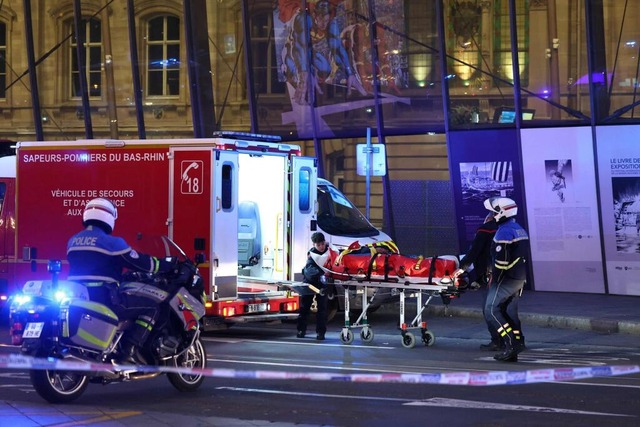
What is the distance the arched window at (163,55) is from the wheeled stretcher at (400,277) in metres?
11.9

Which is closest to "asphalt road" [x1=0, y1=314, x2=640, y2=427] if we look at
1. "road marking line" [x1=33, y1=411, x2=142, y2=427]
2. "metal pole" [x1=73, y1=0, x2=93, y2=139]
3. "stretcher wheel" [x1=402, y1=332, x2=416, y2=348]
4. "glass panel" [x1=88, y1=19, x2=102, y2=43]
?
"road marking line" [x1=33, y1=411, x2=142, y2=427]

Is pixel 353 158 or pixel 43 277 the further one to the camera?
pixel 353 158

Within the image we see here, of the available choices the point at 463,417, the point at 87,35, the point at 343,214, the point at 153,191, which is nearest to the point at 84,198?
the point at 153,191

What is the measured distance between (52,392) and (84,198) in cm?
608

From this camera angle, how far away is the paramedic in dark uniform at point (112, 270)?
9.63 meters

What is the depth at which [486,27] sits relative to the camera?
2169 cm

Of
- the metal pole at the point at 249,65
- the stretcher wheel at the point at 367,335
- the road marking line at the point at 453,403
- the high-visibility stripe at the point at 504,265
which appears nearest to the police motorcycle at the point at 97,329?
A: the road marking line at the point at 453,403

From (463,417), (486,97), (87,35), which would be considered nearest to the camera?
(463,417)

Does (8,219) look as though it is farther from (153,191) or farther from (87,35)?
(87,35)

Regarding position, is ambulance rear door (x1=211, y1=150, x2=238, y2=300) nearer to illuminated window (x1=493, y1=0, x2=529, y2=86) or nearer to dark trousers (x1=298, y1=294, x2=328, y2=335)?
dark trousers (x1=298, y1=294, x2=328, y2=335)

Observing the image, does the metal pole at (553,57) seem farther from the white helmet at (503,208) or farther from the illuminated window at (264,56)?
the white helmet at (503,208)

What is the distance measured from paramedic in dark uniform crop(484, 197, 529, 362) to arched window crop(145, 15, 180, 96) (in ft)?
45.8

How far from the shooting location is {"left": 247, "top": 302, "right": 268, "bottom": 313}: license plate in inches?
580

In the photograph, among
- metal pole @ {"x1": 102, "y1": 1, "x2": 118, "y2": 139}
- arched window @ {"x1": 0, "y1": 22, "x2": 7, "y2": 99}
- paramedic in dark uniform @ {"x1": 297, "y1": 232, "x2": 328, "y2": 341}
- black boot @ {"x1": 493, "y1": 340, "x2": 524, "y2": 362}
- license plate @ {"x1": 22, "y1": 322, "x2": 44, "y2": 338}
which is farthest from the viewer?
arched window @ {"x1": 0, "y1": 22, "x2": 7, "y2": 99}
